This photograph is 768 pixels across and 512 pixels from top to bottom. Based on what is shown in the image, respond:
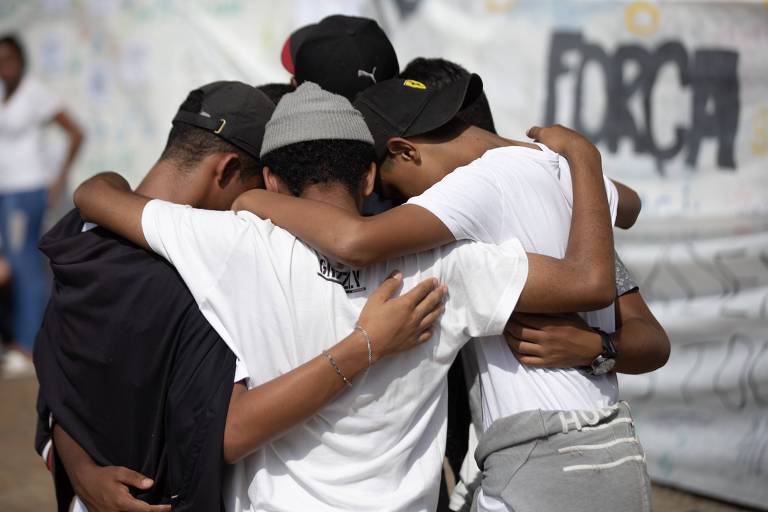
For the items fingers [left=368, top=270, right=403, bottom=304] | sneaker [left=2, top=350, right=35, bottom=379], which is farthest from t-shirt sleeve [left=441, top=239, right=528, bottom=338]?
sneaker [left=2, top=350, right=35, bottom=379]

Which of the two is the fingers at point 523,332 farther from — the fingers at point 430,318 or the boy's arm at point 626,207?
the boy's arm at point 626,207

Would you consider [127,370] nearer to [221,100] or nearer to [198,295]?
[198,295]

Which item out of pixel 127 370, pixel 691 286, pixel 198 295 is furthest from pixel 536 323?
pixel 691 286

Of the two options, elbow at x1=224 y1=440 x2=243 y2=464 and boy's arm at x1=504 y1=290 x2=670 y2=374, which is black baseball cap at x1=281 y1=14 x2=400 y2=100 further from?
elbow at x1=224 y1=440 x2=243 y2=464

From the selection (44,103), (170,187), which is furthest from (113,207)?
(44,103)

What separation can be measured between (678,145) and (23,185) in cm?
491

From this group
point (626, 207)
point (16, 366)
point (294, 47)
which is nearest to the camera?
point (626, 207)

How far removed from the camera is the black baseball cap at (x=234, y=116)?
8.02 ft

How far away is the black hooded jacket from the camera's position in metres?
2.08

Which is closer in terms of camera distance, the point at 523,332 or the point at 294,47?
the point at 523,332

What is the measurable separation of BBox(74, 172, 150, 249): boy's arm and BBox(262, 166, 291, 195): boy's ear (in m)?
0.30

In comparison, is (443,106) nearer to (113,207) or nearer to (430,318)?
(430,318)

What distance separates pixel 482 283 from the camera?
81.4 inches

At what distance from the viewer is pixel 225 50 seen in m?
5.66
